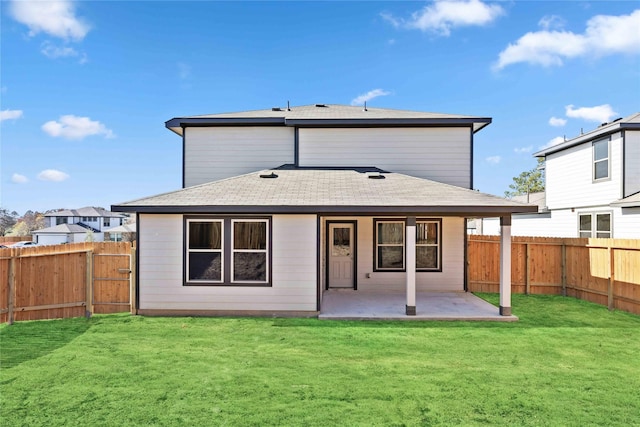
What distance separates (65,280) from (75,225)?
174 ft

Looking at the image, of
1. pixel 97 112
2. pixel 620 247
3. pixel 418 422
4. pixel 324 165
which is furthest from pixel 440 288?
pixel 97 112

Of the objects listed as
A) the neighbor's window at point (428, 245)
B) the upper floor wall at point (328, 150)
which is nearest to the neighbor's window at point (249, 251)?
the upper floor wall at point (328, 150)

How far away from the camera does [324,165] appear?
35.8ft

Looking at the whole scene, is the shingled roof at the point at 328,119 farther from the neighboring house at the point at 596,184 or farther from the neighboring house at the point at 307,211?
the neighboring house at the point at 596,184

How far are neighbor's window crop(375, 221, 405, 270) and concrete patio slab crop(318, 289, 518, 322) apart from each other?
2.98ft

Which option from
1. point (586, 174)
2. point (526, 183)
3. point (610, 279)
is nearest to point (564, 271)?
point (610, 279)

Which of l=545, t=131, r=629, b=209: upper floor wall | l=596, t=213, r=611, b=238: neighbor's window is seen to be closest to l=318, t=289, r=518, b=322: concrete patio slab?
l=596, t=213, r=611, b=238: neighbor's window

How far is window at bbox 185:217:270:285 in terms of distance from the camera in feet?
26.1

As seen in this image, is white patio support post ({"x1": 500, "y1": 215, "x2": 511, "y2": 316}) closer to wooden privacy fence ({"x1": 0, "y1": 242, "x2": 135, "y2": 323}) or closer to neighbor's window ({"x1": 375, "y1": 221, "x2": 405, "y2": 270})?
neighbor's window ({"x1": 375, "y1": 221, "x2": 405, "y2": 270})

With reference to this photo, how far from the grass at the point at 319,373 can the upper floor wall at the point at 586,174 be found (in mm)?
6806

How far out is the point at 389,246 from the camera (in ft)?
34.1

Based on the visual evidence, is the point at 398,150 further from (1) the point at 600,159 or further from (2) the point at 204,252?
(1) the point at 600,159

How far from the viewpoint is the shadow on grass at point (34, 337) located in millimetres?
5394

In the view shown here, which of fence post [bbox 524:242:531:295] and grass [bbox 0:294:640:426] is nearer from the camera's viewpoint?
grass [bbox 0:294:640:426]
